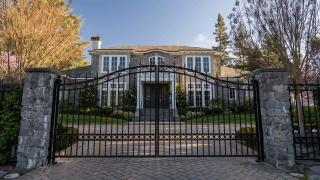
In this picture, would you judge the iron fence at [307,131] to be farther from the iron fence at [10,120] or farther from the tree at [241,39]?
the iron fence at [10,120]

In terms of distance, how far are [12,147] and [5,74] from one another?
19.4 ft

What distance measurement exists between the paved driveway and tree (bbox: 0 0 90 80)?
235 inches

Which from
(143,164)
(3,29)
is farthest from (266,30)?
(3,29)

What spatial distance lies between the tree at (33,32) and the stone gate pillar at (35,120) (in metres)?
4.72

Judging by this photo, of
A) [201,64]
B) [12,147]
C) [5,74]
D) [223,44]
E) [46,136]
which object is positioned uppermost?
[223,44]

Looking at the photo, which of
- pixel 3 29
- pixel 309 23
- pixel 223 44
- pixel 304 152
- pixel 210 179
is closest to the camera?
pixel 210 179

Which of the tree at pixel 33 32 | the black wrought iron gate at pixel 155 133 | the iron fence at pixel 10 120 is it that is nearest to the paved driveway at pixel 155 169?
the black wrought iron gate at pixel 155 133

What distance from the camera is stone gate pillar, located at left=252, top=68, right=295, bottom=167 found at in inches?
160

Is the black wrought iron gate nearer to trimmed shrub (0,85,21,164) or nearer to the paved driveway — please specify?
the paved driveway

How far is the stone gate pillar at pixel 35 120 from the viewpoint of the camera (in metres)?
4.04

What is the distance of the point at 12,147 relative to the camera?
14.1 ft

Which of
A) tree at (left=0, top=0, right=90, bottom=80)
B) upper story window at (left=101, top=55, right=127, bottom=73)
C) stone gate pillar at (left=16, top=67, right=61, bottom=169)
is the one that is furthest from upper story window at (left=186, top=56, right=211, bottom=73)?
stone gate pillar at (left=16, top=67, right=61, bottom=169)

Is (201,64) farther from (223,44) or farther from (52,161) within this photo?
(223,44)

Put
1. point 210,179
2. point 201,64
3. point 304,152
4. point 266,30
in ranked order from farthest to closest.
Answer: point 201,64 < point 266,30 < point 304,152 < point 210,179
